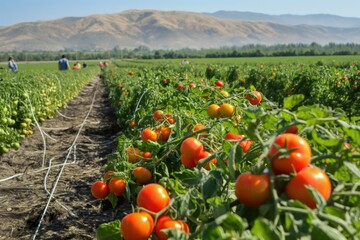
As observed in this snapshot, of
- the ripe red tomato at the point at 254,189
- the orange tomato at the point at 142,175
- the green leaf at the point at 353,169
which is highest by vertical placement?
the green leaf at the point at 353,169

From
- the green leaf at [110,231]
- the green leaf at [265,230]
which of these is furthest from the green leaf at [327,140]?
the green leaf at [110,231]

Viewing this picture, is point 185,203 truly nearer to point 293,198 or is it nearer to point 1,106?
point 293,198

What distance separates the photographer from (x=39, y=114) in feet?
32.8

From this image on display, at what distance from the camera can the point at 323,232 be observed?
3.24 feet

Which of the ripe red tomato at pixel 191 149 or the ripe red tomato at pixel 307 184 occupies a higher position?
the ripe red tomato at pixel 307 184

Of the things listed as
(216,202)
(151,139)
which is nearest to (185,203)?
(216,202)

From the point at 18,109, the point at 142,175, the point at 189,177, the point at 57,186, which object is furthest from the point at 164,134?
the point at 18,109

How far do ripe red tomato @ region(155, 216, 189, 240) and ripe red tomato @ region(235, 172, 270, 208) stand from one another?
0.32 meters

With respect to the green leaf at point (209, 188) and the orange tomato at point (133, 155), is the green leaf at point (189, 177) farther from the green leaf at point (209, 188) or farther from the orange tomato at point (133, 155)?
the orange tomato at point (133, 155)

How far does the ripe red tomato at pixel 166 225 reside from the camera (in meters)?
1.37

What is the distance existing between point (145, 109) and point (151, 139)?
2242 mm

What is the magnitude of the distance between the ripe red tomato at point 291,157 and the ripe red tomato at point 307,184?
0.03m

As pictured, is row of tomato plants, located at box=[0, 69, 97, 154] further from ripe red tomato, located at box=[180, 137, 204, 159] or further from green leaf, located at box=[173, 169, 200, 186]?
green leaf, located at box=[173, 169, 200, 186]

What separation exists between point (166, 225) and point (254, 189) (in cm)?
41
